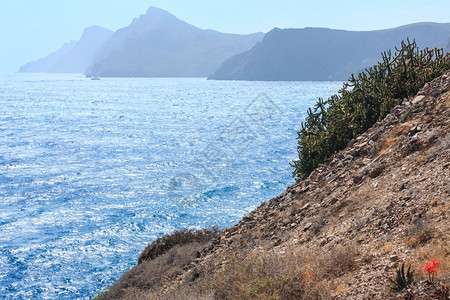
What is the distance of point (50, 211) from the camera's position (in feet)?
98.6

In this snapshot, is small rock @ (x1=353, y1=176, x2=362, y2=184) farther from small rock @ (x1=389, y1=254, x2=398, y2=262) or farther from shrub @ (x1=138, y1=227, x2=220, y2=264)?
shrub @ (x1=138, y1=227, x2=220, y2=264)

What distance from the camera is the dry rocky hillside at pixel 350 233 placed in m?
5.76

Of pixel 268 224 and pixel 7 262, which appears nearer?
pixel 268 224

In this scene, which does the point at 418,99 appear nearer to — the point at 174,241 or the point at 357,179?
the point at 357,179

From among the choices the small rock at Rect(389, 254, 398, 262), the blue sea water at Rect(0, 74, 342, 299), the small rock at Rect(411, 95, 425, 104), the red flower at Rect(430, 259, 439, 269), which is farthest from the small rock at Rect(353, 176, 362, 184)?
the blue sea water at Rect(0, 74, 342, 299)

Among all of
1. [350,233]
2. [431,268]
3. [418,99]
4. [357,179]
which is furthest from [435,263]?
[418,99]

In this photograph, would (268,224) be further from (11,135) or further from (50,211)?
(11,135)

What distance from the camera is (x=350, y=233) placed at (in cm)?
754

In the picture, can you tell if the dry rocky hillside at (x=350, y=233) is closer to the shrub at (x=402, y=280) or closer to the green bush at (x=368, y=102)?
the shrub at (x=402, y=280)

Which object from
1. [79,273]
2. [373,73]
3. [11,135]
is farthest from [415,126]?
[11,135]

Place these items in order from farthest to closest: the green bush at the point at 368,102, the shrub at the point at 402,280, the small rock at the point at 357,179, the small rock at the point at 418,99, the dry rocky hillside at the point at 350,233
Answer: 1. the green bush at the point at 368,102
2. the small rock at the point at 418,99
3. the small rock at the point at 357,179
4. the dry rocky hillside at the point at 350,233
5. the shrub at the point at 402,280

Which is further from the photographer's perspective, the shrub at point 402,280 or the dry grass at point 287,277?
the dry grass at point 287,277

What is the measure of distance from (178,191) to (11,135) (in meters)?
42.1

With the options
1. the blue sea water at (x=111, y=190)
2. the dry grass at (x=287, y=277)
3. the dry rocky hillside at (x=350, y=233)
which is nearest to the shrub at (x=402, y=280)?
the dry rocky hillside at (x=350, y=233)
